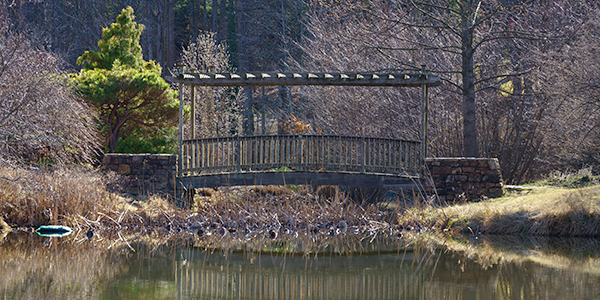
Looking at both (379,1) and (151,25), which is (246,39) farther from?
(379,1)

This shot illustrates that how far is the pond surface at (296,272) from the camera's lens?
8.62 meters

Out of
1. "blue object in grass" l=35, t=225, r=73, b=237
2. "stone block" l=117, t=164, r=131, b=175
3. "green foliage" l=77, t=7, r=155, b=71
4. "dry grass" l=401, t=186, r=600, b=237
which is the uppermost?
"green foliage" l=77, t=7, r=155, b=71

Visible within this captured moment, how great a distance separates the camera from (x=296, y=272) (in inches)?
401

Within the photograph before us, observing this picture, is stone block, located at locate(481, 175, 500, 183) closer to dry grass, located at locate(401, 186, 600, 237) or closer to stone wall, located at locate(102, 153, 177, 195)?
dry grass, located at locate(401, 186, 600, 237)

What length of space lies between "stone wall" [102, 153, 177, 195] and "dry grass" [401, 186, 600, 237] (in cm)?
515

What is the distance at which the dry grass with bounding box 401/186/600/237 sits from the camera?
1271 centimetres

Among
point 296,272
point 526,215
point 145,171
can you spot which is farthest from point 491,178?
point 145,171

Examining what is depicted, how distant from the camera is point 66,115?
14945mm

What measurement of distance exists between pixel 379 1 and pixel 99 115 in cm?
888

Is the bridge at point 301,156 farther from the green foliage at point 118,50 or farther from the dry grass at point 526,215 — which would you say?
the green foliage at point 118,50

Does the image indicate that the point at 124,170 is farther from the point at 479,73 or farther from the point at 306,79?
the point at 479,73

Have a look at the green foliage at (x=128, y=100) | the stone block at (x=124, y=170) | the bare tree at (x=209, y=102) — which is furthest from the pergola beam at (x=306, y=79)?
the bare tree at (x=209, y=102)

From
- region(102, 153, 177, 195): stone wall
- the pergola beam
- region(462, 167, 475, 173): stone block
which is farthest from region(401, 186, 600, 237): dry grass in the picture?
region(102, 153, 177, 195): stone wall

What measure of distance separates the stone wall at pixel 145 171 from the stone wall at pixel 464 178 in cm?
559
